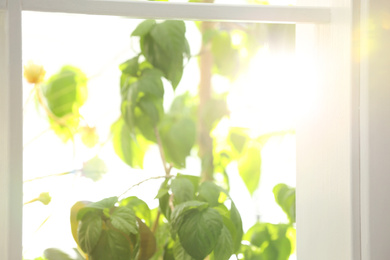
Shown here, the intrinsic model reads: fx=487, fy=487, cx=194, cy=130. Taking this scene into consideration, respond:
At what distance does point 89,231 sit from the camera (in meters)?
0.61

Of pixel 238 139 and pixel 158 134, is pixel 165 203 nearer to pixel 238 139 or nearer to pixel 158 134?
pixel 158 134

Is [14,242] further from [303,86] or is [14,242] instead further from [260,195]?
[260,195]

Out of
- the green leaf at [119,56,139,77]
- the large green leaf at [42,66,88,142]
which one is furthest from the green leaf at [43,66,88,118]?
the green leaf at [119,56,139,77]

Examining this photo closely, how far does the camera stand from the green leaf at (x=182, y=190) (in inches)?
26.5

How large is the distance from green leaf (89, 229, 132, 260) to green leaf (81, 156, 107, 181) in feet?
0.75

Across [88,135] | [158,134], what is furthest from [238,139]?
[88,135]

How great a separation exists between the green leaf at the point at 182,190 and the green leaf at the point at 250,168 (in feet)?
0.75

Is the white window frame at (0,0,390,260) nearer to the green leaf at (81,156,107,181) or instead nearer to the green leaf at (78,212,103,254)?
the green leaf at (78,212,103,254)

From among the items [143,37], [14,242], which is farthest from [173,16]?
[14,242]

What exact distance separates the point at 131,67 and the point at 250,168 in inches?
11.5

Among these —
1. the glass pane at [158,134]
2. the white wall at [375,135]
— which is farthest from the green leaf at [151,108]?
the white wall at [375,135]

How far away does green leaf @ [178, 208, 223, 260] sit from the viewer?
0.61m

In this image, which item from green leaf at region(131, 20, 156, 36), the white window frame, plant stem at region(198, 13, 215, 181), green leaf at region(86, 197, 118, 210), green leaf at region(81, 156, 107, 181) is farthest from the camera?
plant stem at region(198, 13, 215, 181)

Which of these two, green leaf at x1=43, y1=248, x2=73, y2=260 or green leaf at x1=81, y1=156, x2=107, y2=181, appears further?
green leaf at x1=81, y1=156, x2=107, y2=181
